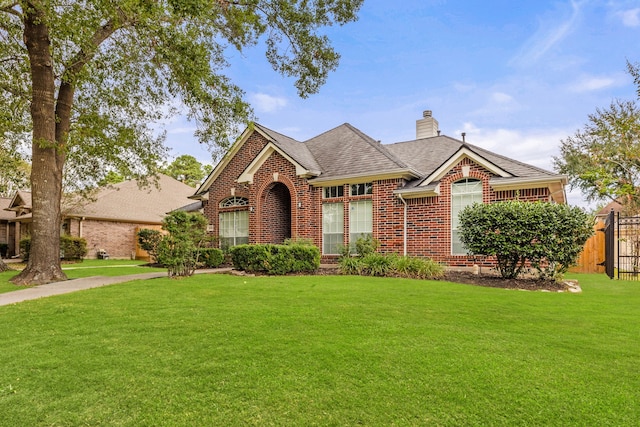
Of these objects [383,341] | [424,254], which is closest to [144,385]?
[383,341]

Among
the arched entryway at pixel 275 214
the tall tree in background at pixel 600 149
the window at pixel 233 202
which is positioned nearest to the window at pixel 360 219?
the arched entryway at pixel 275 214

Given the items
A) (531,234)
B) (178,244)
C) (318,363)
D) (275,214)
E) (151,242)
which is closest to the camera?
(318,363)

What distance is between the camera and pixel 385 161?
47.2ft

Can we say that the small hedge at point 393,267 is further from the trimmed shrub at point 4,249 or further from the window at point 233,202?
the trimmed shrub at point 4,249

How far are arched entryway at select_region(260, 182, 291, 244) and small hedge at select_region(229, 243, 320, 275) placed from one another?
339 centimetres

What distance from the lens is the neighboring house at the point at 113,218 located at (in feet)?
74.0

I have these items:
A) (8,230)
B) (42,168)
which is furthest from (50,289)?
(8,230)

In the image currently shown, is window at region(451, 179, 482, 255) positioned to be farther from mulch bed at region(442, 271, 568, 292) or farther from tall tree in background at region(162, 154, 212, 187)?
tall tree in background at region(162, 154, 212, 187)

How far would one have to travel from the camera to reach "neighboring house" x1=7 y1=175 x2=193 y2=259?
888 inches

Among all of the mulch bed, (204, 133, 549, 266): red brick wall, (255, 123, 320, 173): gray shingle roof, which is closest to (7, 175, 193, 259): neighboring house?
(204, 133, 549, 266): red brick wall

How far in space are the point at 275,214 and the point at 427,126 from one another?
9.46 metres

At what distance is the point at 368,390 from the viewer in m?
3.20

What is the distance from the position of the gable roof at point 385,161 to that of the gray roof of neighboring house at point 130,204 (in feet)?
28.7

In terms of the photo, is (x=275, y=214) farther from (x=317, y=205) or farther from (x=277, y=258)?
(x=277, y=258)
